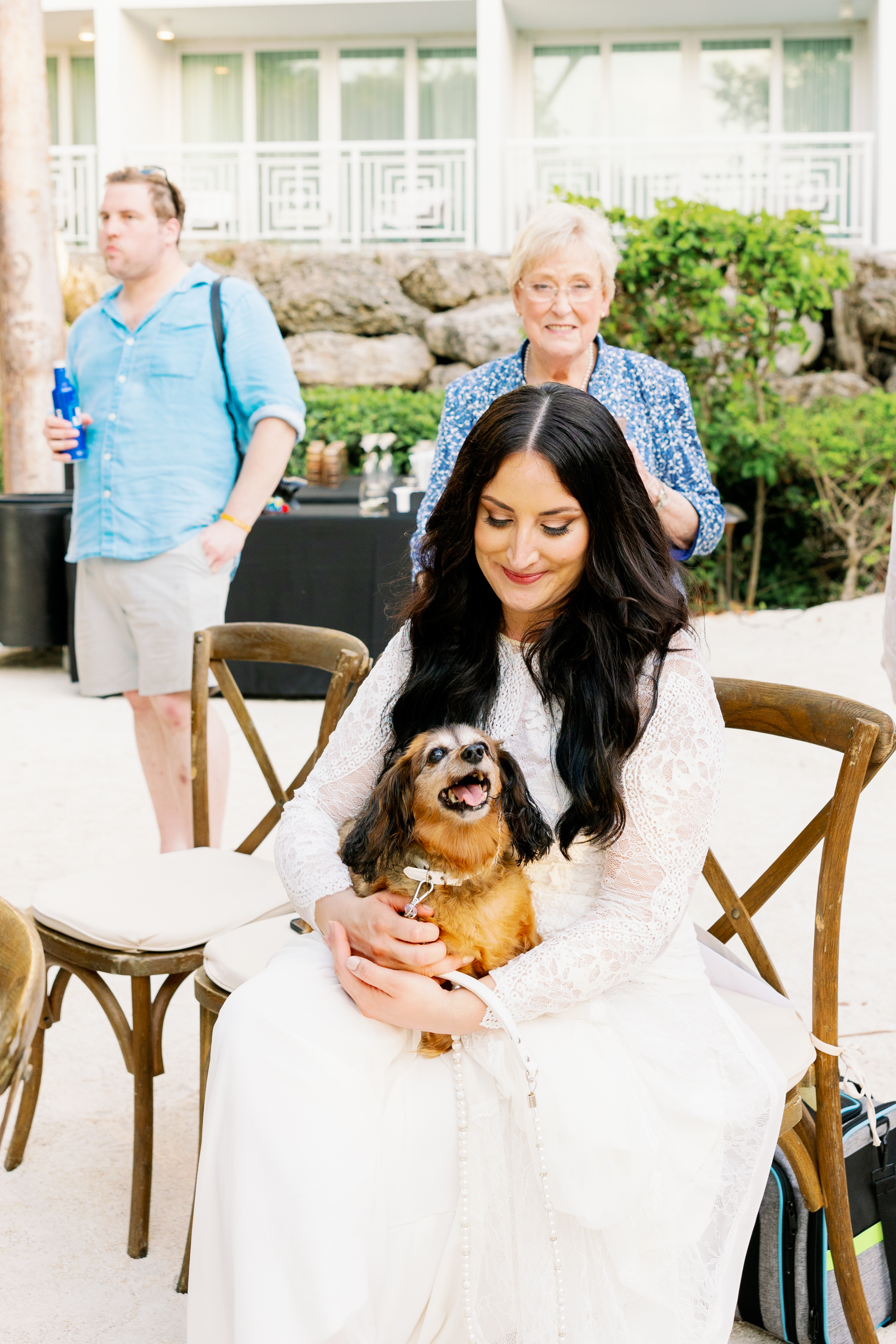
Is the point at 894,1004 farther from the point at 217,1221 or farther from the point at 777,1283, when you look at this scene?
the point at 217,1221

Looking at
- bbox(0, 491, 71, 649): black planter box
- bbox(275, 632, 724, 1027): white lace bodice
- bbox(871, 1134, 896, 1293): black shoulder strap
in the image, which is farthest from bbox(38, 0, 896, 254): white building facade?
bbox(871, 1134, 896, 1293): black shoulder strap

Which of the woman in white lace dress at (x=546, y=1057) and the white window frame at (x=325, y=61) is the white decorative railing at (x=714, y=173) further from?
the woman in white lace dress at (x=546, y=1057)

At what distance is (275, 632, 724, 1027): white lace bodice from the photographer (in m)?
1.69

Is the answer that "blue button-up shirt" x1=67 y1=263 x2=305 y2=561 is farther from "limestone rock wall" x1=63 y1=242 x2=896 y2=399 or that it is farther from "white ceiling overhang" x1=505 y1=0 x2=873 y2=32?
"white ceiling overhang" x1=505 y1=0 x2=873 y2=32

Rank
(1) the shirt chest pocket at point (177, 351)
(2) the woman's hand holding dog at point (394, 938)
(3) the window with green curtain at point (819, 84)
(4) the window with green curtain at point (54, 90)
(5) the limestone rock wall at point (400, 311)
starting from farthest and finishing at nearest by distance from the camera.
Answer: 1. (4) the window with green curtain at point (54, 90)
2. (3) the window with green curtain at point (819, 84)
3. (5) the limestone rock wall at point (400, 311)
4. (1) the shirt chest pocket at point (177, 351)
5. (2) the woman's hand holding dog at point (394, 938)

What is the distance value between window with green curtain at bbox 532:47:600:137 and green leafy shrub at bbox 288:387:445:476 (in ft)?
18.4

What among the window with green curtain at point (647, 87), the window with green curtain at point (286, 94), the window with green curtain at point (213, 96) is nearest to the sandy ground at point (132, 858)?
the window with green curtain at point (647, 87)

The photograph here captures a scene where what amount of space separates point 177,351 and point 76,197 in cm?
1308

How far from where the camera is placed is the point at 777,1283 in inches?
81.4

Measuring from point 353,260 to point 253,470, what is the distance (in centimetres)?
1050

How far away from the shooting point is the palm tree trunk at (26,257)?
8.30m

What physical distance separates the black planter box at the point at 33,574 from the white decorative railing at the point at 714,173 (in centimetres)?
886

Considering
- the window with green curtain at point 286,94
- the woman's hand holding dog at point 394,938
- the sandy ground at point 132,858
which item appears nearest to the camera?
the woman's hand holding dog at point 394,938

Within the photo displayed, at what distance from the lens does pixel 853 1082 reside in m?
2.15
